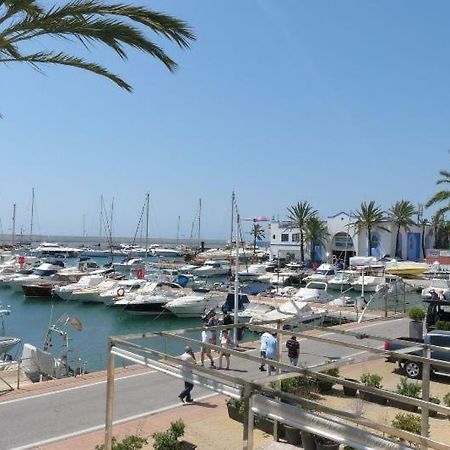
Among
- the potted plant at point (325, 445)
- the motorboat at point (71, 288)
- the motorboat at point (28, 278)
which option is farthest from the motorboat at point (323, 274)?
the potted plant at point (325, 445)

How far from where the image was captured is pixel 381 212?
83875mm

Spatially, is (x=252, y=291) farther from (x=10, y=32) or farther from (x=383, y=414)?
(x=10, y=32)

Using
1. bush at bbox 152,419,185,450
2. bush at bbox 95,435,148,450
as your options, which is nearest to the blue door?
bush at bbox 152,419,185,450

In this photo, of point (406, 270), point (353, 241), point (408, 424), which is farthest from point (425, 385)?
point (353, 241)

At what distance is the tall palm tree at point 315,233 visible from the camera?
8888 centimetres

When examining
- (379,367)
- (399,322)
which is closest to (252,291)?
(399,322)

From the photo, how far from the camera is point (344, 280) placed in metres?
65.1

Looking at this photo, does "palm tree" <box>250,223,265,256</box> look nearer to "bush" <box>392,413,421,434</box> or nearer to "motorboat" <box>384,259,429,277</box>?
"motorboat" <box>384,259,429,277</box>

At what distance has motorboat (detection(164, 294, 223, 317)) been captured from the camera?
139ft

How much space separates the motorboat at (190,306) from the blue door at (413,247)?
5658 centimetres

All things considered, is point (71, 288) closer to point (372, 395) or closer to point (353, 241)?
point (372, 395)

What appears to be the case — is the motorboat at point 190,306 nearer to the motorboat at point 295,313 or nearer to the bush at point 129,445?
the motorboat at point 295,313

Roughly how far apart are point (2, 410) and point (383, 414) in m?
Result: 9.53

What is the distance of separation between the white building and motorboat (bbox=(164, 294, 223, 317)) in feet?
161
